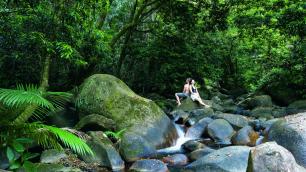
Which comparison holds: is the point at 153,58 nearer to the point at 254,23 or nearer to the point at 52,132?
the point at 254,23

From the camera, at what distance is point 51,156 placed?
803 centimetres

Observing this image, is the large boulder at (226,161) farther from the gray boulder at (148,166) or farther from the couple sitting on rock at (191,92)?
the couple sitting on rock at (191,92)

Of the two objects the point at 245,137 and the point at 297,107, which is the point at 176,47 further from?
the point at 245,137

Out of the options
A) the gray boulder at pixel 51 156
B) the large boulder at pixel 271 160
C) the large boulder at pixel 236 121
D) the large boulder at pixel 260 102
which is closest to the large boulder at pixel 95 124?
the gray boulder at pixel 51 156

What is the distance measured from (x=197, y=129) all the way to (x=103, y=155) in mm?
4274

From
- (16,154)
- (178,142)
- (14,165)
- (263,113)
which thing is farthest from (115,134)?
(263,113)

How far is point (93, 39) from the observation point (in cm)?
1120

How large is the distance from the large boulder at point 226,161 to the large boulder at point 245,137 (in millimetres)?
3017

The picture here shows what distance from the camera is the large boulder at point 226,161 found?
7.15 meters

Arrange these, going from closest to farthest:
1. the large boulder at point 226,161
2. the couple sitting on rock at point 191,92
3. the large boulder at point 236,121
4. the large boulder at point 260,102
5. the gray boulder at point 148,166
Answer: the large boulder at point 226,161 < the gray boulder at point 148,166 < the large boulder at point 236,121 < the couple sitting on rock at point 191,92 < the large boulder at point 260,102

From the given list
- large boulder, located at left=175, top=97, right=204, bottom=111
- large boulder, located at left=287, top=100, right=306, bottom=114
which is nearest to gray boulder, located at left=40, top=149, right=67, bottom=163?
large boulder, located at left=175, top=97, right=204, bottom=111

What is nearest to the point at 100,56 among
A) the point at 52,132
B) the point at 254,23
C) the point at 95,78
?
the point at 95,78

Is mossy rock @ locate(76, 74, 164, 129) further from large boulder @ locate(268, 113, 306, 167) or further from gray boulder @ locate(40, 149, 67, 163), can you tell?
large boulder @ locate(268, 113, 306, 167)

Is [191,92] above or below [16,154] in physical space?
below
